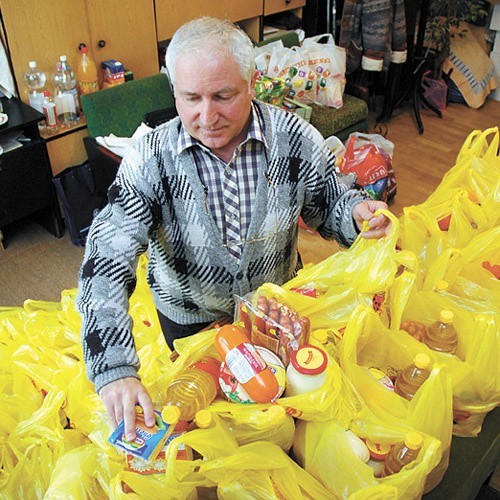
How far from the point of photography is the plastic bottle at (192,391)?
3.16 feet

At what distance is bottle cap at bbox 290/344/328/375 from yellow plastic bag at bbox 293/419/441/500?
0.38 feet

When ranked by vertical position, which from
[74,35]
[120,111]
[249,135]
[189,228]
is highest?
[249,135]

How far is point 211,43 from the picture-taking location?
41.8 inches

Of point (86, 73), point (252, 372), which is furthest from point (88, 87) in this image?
point (252, 372)

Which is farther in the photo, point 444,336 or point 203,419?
point 444,336

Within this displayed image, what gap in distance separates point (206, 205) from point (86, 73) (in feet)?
6.95

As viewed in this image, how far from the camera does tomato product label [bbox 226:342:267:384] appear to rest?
37.8 inches

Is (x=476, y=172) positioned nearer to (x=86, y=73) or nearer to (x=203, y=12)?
(x=86, y=73)

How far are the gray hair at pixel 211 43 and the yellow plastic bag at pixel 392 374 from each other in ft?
1.80

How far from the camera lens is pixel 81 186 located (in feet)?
9.87

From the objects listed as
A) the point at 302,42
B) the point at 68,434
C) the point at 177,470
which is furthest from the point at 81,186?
the point at 177,470

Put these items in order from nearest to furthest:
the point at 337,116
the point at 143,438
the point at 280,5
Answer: the point at 143,438 < the point at 337,116 < the point at 280,5

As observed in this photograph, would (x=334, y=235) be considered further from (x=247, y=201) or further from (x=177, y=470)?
(x=177, y=470)

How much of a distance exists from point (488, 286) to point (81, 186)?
2210 millimetres
